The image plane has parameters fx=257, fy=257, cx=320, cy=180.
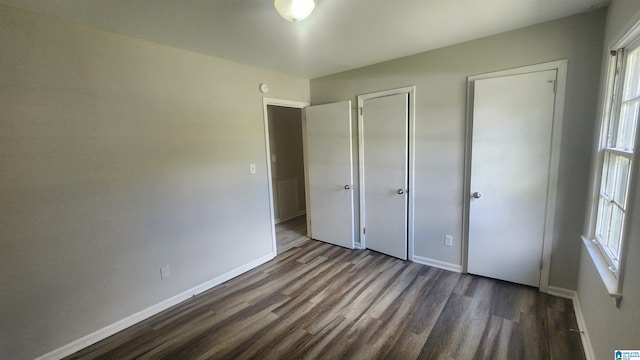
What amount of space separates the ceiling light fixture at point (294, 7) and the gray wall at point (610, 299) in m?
1.67

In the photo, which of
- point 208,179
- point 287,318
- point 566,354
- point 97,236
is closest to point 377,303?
point 287,318

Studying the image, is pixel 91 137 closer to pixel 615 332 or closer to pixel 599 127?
pixel 615 332

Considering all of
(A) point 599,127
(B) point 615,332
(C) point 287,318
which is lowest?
(C) point 287,318

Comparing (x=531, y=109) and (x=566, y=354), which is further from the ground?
(x=531, y=109)

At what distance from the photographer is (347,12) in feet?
5.85

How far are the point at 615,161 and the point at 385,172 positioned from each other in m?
1.83

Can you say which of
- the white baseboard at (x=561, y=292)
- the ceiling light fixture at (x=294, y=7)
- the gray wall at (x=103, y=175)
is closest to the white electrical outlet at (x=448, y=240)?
the white baseboard at (x=561, y=292)

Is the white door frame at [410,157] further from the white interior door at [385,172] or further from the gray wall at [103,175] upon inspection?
the gray wall at [103,175]

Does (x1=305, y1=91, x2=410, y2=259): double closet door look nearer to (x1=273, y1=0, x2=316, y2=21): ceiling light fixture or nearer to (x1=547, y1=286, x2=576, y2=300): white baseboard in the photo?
(x1=547, y1=286, x2=576, y2=300): white baseboard

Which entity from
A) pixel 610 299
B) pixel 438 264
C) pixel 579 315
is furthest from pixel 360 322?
pixel 579 315

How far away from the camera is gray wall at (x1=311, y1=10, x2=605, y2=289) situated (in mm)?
2008

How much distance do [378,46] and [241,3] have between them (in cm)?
136

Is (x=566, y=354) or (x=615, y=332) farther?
(x=566, y=354)

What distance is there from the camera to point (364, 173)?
3285 millimetres
